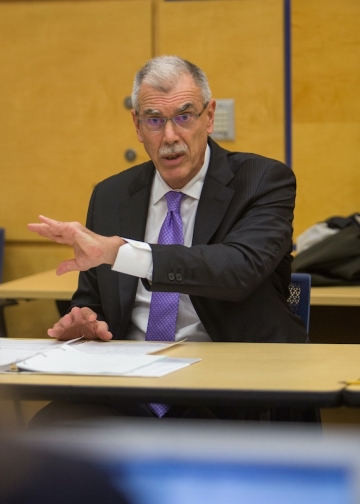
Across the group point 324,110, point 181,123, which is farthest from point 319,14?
point 181,123

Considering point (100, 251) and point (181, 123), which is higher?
point (181, 123)

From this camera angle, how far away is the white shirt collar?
247cm

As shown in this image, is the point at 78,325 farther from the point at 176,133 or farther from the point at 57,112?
the point at 57,112

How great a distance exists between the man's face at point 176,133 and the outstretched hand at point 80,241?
1.60ft

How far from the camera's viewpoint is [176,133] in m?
2.43

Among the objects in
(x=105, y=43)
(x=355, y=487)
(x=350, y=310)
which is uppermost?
(x=105, y=43)

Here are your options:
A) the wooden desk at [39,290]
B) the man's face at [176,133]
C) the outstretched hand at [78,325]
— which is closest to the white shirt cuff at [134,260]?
the outstretched hand at [78,325]

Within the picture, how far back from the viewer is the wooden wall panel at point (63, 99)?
4.80 meters

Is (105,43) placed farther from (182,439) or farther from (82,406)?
(182,439)

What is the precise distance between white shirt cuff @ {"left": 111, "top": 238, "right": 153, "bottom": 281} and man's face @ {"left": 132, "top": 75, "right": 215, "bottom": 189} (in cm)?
44

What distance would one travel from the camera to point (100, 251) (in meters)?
1.99

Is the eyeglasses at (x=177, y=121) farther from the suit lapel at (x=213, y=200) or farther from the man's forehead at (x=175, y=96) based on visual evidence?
the suit lapel at (x=213, y=200)

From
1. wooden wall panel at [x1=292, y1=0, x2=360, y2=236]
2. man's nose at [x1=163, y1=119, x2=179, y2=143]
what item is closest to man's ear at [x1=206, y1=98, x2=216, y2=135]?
man's nose at [x1=163, y1=119, x2=179, y2=143]

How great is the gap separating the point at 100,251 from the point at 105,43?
10.1 feet
